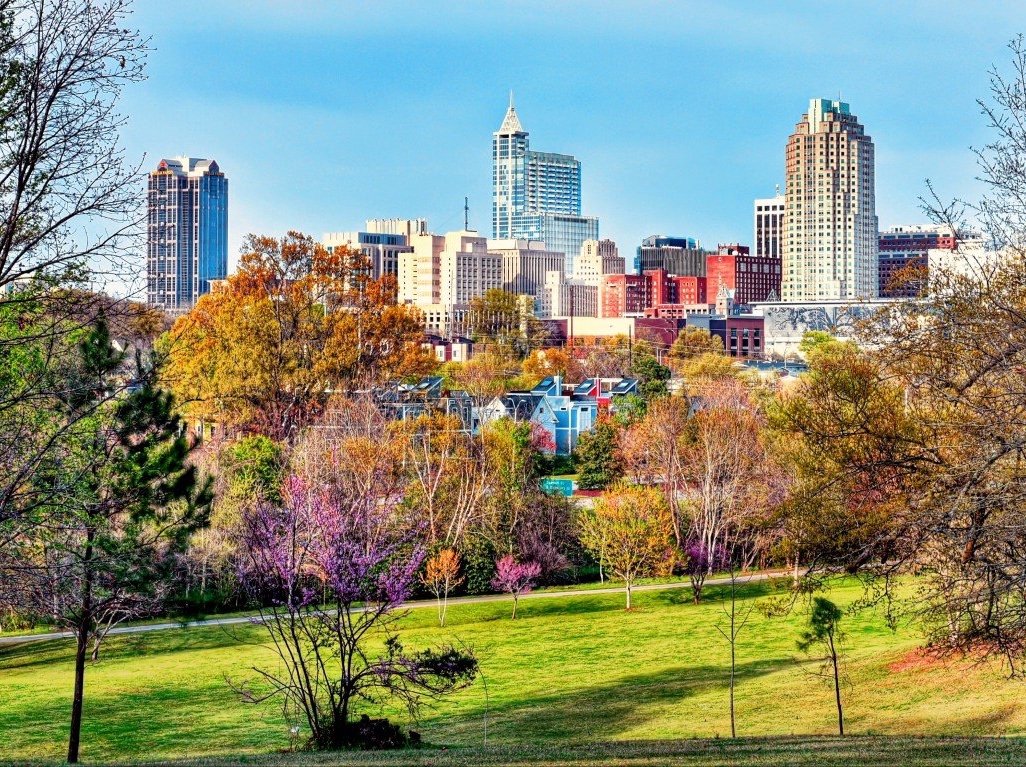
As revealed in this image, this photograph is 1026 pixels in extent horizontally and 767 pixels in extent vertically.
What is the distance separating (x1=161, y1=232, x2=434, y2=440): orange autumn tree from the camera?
186 ft

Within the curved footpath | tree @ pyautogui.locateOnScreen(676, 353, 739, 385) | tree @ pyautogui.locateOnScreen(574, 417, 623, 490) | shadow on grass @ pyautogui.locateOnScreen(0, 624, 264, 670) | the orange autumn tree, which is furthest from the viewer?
tree @ pyautogui.locateOnScreen(676, 353, 739, 385)

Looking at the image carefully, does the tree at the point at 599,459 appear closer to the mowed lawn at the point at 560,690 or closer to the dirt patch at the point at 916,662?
the mowed lawn at the point at 560,690

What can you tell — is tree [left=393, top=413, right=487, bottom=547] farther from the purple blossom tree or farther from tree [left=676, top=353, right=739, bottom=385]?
tree [left=676, top=353, right=739, bottom=385]

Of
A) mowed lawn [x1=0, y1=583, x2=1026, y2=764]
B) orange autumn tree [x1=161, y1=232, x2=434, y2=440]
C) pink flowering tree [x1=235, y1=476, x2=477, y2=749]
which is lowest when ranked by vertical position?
mowed lawn [x1=0, y1=583, x2=1026, y2=764]

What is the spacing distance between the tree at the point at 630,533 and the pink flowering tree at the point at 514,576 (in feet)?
7.10

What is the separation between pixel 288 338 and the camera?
5900 centimetres

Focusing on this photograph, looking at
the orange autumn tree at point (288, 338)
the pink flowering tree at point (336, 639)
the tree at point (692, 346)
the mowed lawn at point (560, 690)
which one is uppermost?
the tree at point (692, 346)

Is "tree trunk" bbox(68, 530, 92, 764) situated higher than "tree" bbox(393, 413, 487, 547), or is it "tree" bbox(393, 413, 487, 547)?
"tree" bbox(393, 413, 487, 547)

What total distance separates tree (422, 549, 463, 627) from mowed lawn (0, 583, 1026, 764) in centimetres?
67

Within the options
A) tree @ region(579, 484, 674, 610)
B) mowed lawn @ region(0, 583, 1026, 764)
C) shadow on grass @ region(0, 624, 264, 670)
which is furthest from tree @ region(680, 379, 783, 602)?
shadow on grass @ region(0, 624, 264, 670)

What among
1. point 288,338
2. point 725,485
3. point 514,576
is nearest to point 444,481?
point 514,576

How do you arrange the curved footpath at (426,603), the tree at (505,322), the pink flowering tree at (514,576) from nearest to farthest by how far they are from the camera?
1. the curved footpath at (426,603)
2. the pink flowering tree at (514,576)
3. the tree at (505,322)

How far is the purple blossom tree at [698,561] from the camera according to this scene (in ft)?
144

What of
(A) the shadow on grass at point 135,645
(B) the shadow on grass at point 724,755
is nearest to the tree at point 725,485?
(A) the shadow on grass at point 135,645
